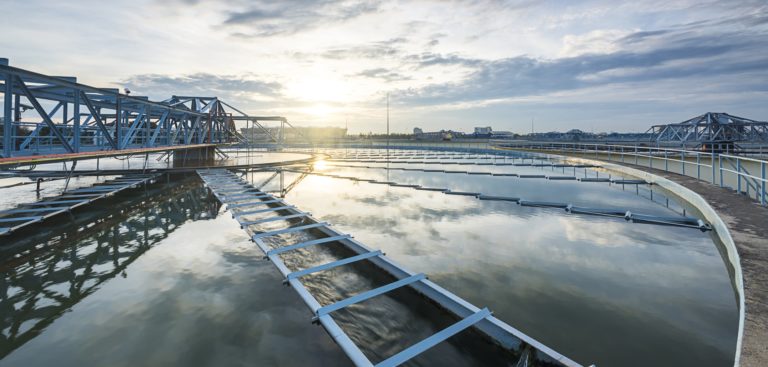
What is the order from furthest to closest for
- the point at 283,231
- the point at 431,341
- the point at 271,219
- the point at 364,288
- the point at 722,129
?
the point at 722,129
the point at 271,219
the point at 283,231
the point at 364,288
the point at 431,341

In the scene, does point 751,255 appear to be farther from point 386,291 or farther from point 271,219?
point 271,219

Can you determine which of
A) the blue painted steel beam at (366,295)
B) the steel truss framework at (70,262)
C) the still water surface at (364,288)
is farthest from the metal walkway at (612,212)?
the steel truss framework at (70,262)

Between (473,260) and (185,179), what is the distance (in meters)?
17.9

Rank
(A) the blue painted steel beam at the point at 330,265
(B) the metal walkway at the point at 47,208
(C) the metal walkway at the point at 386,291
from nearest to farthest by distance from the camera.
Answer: (C) the metal walkway at the point at 386,291 < (A) the blue painted steel beam at the point at 330,265 < (B) the metal walkway at the point at 47,208

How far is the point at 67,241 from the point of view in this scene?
8117 millimetres

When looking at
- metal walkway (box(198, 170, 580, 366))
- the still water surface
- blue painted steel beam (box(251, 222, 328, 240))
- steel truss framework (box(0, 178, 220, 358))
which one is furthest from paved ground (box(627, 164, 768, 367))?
steel truss framework (box(0, 178, 220, 358))

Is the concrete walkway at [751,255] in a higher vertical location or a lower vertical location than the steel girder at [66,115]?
lower

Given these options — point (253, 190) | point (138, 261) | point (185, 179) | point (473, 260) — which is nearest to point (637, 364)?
point (473, 260)

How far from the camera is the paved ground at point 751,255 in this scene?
10.2 feet

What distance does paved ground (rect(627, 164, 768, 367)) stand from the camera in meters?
3.10

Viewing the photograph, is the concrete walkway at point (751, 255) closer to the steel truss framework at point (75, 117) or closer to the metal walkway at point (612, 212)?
the metal walkway at point (612, 212)

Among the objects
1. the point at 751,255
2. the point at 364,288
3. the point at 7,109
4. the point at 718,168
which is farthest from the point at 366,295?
the point at 718,168

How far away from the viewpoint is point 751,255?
528 centimetres

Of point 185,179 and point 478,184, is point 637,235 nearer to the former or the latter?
point 478,184
